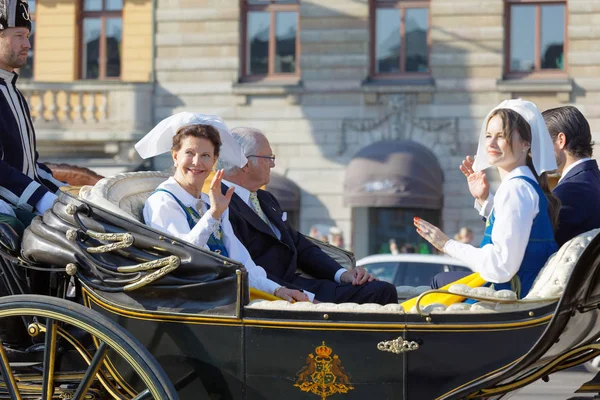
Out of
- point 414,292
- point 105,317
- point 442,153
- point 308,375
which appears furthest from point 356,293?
point 442,153

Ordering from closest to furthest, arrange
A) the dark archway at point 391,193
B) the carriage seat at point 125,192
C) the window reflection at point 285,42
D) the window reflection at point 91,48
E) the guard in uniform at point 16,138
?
the carriage seat at point 125,192 → the guard in uniform at point 16,138 → the dark archway at point 391,193 → the window reflection at point 285,42 → the window reflection at point 91,48

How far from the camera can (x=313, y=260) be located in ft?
17.8

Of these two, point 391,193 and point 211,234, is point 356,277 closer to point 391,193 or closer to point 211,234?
point 211,234

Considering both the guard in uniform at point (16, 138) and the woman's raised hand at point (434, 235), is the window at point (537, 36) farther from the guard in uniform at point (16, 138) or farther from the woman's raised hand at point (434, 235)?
the woman's raised hand at point (434, 235)

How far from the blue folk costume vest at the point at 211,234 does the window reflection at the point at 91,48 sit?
628 inches

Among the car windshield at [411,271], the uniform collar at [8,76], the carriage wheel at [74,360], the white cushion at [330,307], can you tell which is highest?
the uniform collar at [8,76]

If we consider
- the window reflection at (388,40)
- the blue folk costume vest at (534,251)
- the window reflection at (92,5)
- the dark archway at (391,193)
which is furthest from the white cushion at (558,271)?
the window reflection at (92,5)

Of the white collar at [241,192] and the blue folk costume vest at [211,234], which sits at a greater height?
the white collar at [241,192]

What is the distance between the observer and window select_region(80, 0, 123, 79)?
1998 centimetres

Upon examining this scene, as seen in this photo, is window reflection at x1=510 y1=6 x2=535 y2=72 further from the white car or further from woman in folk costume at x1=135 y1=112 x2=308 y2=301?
woman in folk costume at x1=135 y1=112 x2=308 y2=301

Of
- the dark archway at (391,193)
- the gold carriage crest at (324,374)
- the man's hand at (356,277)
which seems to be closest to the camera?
the gold carriage crest at (324,374)

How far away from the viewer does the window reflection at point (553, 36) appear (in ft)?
59.4

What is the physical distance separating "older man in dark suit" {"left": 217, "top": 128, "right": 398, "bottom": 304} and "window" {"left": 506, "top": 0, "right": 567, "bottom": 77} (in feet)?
44.6

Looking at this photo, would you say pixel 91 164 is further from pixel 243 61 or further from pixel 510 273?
pixel 510 273
